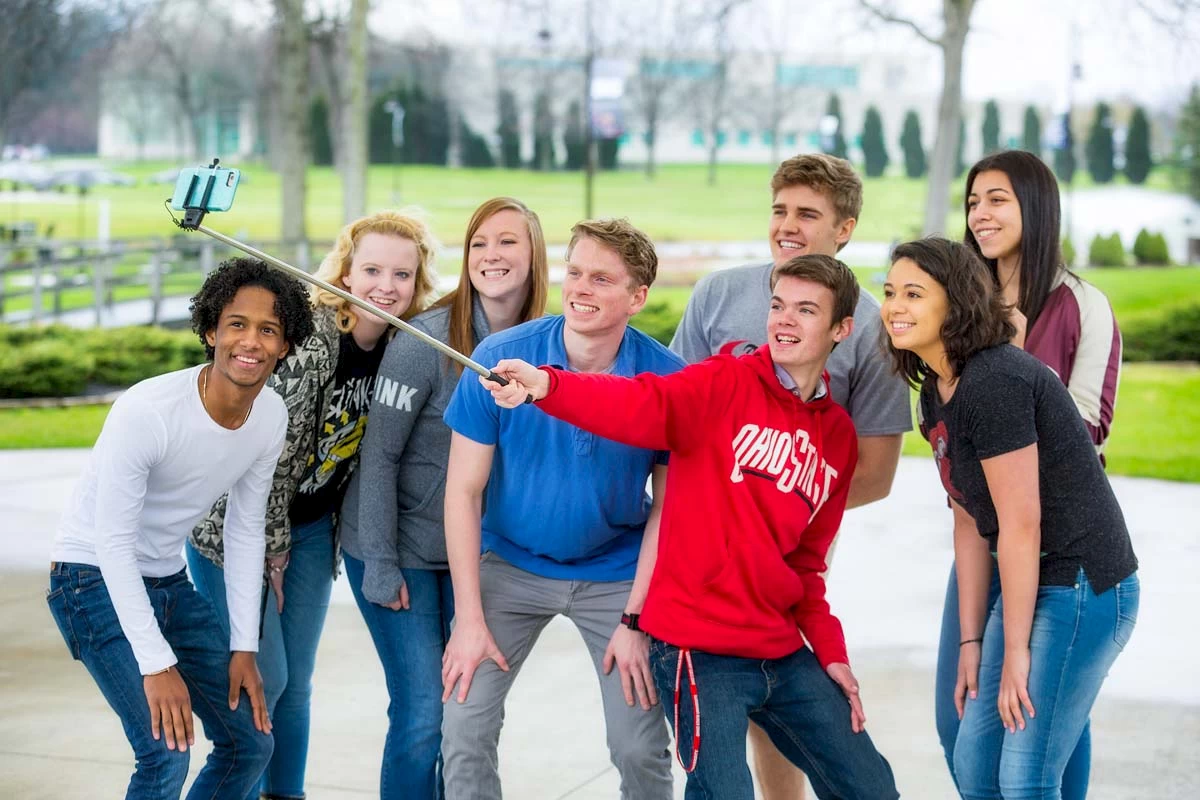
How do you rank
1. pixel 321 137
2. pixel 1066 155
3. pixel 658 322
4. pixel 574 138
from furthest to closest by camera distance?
pixel 321 137 → pixel 574 138 → pixel 1066 155 → pixel 658 322

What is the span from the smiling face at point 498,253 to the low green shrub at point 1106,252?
24.5m

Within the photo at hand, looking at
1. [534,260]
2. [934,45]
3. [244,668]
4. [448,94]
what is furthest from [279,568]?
[448,94]

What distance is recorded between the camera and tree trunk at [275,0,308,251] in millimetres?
20984

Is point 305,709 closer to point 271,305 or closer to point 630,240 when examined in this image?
point 271,305

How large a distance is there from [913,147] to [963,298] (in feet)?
136

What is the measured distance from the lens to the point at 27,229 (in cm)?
2822

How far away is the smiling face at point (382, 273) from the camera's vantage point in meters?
3.87

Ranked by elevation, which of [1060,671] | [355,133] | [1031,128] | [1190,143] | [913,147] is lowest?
[1060,671]

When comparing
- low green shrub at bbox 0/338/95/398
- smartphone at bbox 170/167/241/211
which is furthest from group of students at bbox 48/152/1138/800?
low green shrub at bbox 0/338/95/398

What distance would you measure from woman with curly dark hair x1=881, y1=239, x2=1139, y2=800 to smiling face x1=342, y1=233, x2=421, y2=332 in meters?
1.38

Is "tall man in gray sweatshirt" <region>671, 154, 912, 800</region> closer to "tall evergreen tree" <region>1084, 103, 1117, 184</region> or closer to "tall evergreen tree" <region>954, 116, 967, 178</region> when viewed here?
"tall evergreen tree" <region>954, 116, 967, 178</region>

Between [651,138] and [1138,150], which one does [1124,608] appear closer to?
[1138,150]

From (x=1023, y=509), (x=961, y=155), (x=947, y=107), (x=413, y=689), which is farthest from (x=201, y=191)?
(x=961, y=155)

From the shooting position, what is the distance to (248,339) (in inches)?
130
